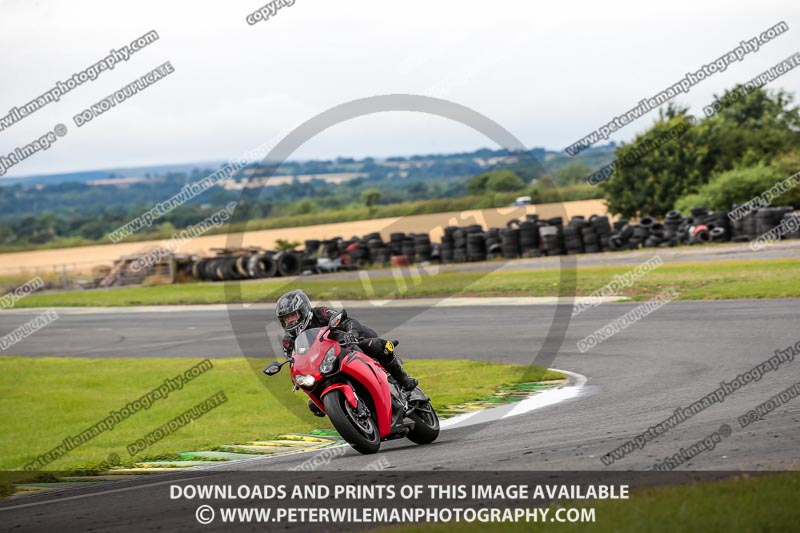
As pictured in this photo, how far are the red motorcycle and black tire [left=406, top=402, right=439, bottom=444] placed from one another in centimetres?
7

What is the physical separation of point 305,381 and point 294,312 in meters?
0.77

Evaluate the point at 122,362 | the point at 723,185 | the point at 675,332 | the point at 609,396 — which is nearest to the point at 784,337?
the point at 675,332

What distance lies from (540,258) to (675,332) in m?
24.6

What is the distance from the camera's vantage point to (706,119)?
220ft

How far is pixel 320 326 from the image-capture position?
10.5m

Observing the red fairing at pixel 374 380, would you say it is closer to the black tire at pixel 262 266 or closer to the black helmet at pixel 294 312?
the black helmet at pixel 294 312

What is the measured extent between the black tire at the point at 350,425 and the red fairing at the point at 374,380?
0.34 ft

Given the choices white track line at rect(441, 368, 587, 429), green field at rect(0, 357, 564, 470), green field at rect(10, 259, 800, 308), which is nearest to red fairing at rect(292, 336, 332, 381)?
white track line at rect(441, 368, 587, 429)

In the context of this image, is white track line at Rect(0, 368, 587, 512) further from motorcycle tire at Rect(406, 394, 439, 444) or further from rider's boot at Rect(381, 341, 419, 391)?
rider's boot at Rect(381, 341, 419, 391)

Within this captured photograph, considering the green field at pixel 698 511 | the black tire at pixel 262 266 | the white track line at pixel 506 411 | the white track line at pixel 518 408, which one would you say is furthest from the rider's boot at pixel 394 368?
the black tire at pixel 262 266

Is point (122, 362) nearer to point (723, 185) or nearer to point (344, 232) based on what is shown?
point (723, 185)

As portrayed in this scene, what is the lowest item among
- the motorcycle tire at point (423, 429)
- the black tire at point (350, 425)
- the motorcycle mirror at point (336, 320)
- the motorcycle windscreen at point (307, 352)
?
the motorcycle tire at point (423, 429)

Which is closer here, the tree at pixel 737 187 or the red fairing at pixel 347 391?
the red fairing at pixel 347 391

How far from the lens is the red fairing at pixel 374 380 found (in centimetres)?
1006
